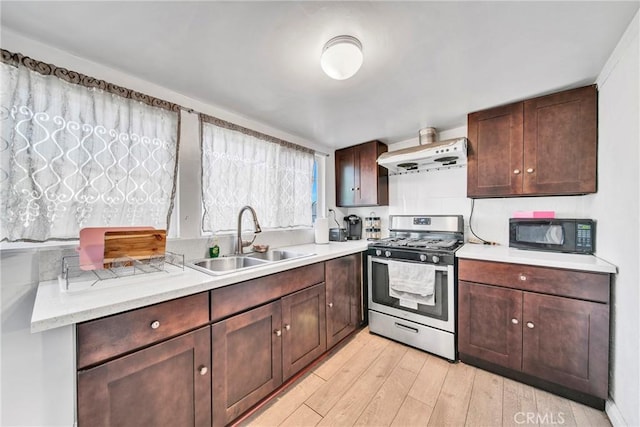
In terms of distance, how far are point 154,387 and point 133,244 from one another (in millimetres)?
704

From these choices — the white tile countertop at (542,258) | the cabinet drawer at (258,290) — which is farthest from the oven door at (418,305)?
the cabinet drawer at (258,290)

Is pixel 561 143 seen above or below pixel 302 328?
above

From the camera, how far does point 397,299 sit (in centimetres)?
222

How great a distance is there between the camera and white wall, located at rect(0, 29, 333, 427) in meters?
0.84

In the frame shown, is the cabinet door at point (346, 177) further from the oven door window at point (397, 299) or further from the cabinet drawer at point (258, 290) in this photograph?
the cabinet drawer at point (258, 290)

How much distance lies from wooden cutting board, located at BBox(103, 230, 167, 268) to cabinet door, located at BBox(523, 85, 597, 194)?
2664 mm

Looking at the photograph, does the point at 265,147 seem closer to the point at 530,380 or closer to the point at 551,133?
the point at 551,133

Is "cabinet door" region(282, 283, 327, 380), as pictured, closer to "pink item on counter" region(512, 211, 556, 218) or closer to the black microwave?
the black microwave

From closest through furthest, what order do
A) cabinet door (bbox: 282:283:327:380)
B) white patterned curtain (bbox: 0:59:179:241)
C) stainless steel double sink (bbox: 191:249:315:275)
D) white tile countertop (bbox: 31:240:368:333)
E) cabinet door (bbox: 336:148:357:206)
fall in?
white tile countertop (bbox: 31:240:368:333)
white patterned curtain (bbox: 0:59:179:241)
cabinet door (bbox: 282:283:327:380)
stainless steel double sink (bbox: 191:249:315:275)
cabinet door (bbox: 336:148:357:206)

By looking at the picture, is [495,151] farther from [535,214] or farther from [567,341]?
[567,341]

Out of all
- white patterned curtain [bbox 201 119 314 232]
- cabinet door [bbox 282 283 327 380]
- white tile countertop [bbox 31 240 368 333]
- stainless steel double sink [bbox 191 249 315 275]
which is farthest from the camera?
white patterned curtain [bbox 201 119 314 232]

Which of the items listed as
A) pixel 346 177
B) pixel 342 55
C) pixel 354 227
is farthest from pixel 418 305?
pixel 342 55

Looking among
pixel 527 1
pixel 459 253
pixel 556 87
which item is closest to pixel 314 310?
pixel 459 253

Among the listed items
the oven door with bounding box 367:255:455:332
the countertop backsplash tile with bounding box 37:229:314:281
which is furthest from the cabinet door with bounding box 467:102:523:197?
the countertop backsplash tile with bounding box 37:229:314:281
